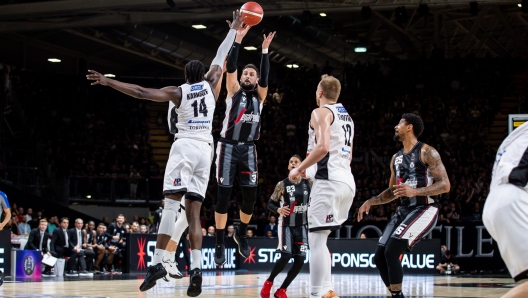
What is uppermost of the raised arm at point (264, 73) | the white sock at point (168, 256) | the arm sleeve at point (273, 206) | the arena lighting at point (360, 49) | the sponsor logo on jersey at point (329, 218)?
the arena lighting at point (360, 49)

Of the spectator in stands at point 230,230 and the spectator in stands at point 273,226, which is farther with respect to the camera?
the spectator in stands at point 273,226

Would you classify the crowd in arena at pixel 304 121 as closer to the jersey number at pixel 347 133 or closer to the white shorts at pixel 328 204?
the jersey number at pixel 347 133

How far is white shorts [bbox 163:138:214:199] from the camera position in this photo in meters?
8.45

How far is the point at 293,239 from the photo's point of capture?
11844mm

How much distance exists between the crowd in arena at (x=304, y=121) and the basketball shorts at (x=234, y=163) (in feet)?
50.7

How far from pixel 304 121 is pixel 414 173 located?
21.9 metres

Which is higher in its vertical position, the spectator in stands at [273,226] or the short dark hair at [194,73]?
the short dark hair at [194,73]

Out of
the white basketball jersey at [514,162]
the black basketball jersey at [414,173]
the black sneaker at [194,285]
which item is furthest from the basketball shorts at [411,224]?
the white basketball jersey at [514,162]

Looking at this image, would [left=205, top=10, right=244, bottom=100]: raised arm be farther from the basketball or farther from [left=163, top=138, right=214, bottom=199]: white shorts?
[left=163, top=138, right=214, bottom=199]: white shorts

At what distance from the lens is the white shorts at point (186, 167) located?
8445 mm

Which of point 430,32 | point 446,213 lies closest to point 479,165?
point 446,213

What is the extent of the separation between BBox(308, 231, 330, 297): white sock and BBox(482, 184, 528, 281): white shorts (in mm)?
2942

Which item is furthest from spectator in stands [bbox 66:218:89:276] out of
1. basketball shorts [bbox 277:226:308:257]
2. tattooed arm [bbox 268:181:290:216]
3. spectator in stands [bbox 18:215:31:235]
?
basketball shorts [bbox 277:226:308:257]

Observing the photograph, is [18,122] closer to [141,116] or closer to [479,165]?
[141,116]
